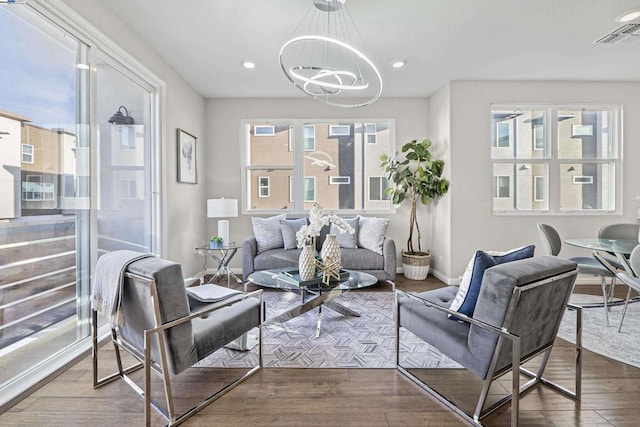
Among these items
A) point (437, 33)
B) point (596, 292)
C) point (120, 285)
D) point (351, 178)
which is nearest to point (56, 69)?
point (120, 285)

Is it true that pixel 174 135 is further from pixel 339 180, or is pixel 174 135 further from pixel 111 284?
pixel 111 284

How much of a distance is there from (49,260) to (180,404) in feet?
4.58

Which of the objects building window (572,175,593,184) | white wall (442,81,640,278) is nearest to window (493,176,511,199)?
white wall (442,81,640,278)

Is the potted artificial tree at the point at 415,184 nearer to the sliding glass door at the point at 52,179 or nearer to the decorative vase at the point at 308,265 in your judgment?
the decorative vase at the point at 308,265

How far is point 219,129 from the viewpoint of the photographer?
4.92m

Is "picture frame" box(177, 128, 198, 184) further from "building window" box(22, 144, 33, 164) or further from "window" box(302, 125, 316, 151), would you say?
"building window" box(22, 144, 33, 164)

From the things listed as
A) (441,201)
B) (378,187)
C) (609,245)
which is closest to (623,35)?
(609,245)

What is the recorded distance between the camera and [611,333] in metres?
2.68

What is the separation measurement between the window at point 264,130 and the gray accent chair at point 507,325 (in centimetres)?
395

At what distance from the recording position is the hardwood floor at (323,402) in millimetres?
1631

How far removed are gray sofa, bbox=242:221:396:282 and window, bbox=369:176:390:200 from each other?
3.44 feet

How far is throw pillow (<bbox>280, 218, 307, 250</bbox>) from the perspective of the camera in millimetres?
4270

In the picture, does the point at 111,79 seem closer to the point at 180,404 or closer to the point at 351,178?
the point at 180,404

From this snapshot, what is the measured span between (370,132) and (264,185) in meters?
1.96
